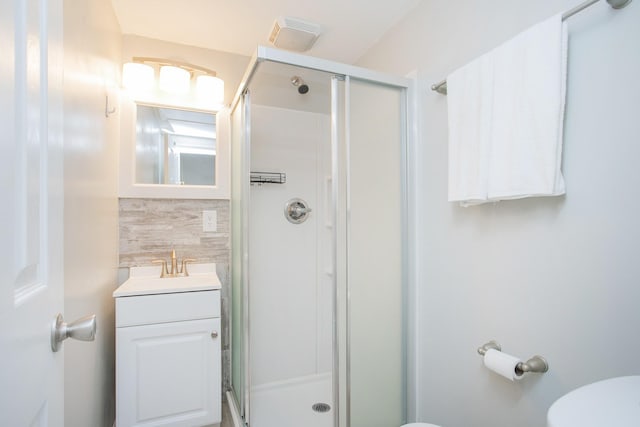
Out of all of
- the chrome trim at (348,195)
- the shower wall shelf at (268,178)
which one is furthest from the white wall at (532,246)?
the shower wall shelf at (268,178)

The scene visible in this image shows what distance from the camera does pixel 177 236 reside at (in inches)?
82.5

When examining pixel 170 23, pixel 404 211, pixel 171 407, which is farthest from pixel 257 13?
pixel 171 407

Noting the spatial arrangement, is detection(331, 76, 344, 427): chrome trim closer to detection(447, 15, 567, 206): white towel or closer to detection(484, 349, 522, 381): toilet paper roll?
detection(447, 15, 567, 206): white towel

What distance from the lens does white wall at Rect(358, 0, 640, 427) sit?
871 millimetres

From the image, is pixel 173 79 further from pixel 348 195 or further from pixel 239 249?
pixel 348 195

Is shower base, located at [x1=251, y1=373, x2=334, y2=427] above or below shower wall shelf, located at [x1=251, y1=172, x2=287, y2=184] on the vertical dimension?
below

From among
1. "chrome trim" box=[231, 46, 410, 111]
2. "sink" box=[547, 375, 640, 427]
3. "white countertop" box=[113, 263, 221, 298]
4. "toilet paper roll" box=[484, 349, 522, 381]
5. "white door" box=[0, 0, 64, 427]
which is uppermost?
"chrome trim" box=[231, 46, 410, 111]

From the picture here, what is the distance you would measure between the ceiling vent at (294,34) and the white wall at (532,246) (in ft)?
1.94

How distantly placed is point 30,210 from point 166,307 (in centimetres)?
128

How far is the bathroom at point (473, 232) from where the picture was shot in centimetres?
89

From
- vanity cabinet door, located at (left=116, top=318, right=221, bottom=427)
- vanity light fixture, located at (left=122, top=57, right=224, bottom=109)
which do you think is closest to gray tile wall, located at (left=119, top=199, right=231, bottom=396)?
vanity cabinet door, located at (left=116, top=318, right=221, bottom=427)

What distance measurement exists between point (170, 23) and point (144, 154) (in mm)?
807

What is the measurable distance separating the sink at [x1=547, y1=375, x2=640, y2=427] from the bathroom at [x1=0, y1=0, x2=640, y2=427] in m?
0.32

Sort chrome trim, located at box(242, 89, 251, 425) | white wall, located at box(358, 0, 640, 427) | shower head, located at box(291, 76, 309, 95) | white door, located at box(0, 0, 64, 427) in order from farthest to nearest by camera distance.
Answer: shower head, located at box(291, 76, 309, 95) < chrome trim, located at box(242, 89, 251, 425) < white wall, located at box(358, 0, 640, 427) < white door, located at box(0, 0, 64, 427)
